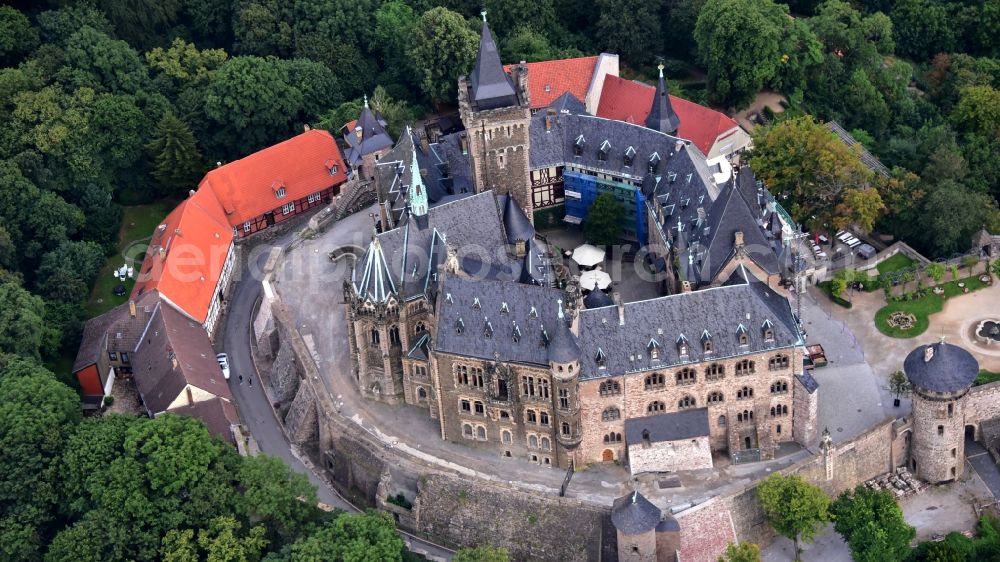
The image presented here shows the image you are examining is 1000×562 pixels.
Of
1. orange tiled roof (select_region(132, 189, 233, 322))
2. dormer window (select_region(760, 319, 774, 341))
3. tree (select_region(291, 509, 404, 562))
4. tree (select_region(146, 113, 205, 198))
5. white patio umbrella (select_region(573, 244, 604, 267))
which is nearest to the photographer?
tree (select_region(291, 509, 404, 562))

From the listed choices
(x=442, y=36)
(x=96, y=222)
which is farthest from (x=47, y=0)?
(x=442, y=36)

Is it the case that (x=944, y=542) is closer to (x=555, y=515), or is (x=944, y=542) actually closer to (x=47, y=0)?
(x=555, y=515)

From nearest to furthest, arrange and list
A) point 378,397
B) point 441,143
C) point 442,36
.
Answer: point 378,397, point 441,143, point 442,36

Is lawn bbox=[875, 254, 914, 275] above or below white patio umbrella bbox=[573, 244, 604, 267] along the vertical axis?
below

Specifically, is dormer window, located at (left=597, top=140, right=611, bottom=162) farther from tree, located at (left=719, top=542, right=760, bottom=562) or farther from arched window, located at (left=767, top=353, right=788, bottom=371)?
tree, located at (left=719, top=542, right=760, bottom=562)

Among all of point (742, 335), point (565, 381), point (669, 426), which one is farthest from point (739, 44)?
point (565, 381)

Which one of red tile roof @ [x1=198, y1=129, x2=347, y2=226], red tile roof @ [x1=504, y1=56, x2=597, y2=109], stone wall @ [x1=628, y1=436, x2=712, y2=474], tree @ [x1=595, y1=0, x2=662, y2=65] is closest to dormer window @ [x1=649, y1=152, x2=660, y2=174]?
red tile roof @ [x1=504, y1=56, x2=597, y2=109]
